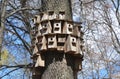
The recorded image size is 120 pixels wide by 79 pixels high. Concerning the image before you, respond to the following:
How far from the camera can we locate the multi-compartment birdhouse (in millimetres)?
3148

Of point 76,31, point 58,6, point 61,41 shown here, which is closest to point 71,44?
point 61,41

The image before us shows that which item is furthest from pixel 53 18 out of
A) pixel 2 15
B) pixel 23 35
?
pixel 23 35

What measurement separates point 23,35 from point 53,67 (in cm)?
458

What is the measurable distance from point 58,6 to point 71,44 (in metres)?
0.46

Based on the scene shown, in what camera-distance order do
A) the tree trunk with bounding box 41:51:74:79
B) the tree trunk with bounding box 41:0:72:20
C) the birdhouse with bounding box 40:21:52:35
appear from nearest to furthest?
the tree trunk with bounding box 41:51:74:79 < the birdhouse with bounding box 40:21:52:35 < the tree trunk with bounding box 41:0:72:20

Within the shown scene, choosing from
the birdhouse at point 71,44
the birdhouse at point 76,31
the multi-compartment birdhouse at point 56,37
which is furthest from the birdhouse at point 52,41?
the birdhouse at point 76,31

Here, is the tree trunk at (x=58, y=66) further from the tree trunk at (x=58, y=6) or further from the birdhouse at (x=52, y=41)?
the tree trunk at (x=58, y=6)

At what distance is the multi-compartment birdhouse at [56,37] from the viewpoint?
3.15 metres

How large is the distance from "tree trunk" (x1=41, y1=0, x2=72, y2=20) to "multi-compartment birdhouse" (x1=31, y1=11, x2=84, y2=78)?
0.10 meters

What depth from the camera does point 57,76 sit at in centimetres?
309

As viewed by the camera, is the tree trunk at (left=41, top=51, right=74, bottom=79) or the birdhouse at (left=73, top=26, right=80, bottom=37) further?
the birdhouse at (left=73, top=26, right=80, bottom=37)

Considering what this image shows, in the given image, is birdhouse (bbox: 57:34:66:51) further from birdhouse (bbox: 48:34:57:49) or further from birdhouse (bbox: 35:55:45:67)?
birdhouse (bbox: 35:55:45:67)

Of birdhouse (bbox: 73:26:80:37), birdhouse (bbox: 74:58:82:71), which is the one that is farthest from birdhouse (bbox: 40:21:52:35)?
birdhouse (bbox: 74:58:82:71)

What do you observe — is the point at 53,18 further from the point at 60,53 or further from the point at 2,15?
the point at 2,15
